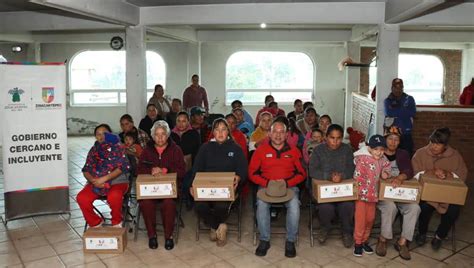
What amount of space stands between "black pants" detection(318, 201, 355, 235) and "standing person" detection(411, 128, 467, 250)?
0.71 m

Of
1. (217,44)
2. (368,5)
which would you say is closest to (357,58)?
(217,44)

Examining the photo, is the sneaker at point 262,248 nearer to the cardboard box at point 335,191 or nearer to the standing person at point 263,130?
the cardboard box at point 335,191

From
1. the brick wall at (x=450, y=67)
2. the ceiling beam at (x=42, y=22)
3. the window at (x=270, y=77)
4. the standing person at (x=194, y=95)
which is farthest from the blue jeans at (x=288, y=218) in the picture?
the brick wall at (x=450, y=67)

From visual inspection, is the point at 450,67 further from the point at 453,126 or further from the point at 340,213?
the point at 340,213

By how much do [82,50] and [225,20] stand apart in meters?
6.74

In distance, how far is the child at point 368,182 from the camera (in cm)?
410

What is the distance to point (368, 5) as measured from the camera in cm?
616

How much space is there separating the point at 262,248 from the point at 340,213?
828 millimetres

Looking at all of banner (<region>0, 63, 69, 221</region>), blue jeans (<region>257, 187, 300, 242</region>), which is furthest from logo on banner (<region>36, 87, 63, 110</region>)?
blue jeans (<region>257, 187, 300, 242</region>)

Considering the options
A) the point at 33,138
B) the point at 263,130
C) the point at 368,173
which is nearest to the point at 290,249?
the point at 368,173

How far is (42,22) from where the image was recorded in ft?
23.4

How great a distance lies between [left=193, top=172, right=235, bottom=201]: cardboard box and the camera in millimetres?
4086

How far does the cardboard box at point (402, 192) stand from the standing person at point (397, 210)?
5cm

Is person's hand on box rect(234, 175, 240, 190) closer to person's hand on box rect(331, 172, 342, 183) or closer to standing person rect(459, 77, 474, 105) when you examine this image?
person's hand on box rect(331, 172, 342, 183)
